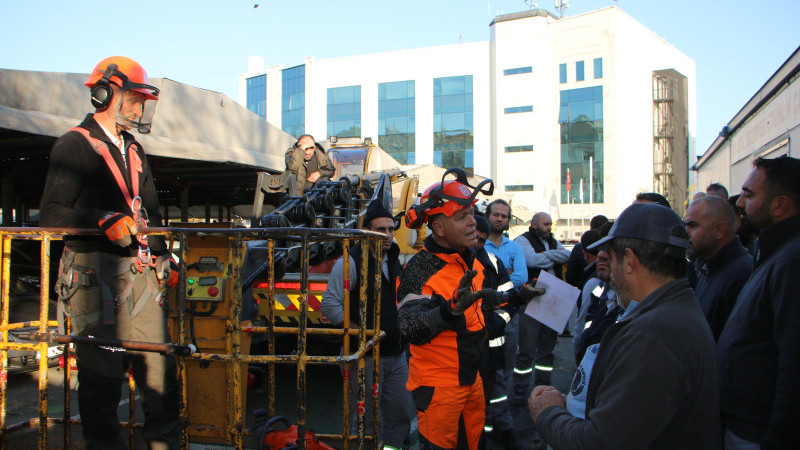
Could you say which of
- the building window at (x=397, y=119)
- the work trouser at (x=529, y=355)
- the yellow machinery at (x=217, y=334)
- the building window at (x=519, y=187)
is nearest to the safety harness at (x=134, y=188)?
the yellow machinery at (x=217, y=334)

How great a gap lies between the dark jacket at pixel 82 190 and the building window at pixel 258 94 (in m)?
54.7

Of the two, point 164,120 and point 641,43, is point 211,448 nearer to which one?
point 164,120

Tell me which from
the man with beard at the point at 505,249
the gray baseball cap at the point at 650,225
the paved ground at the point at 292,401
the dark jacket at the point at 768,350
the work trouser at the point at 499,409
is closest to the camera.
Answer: the gray baseball cap at the point at 650,225

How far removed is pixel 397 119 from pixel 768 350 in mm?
46809

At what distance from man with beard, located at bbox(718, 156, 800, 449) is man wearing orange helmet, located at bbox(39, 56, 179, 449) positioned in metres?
2.93

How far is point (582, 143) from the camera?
148 ft

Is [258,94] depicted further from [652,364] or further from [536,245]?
[652,364]

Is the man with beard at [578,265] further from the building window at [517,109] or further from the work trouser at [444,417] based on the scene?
the building window at [517,109]

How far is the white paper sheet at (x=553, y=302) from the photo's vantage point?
3.07 m

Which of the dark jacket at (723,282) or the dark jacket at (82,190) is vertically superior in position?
the dark jacket at (82,190)

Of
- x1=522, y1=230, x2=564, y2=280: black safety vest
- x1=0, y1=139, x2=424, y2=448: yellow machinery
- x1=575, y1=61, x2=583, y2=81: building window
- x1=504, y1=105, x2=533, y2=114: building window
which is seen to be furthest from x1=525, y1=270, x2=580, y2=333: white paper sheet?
x1=575, y1=61, x2=583, y2=81: building window

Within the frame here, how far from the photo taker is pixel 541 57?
149ft

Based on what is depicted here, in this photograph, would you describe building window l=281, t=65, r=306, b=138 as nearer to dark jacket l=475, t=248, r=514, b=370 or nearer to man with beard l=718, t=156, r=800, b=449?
dark jacket l=475, t=248, r=514, b=370

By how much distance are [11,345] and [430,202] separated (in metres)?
2.44
